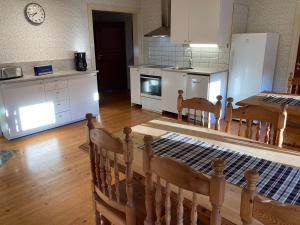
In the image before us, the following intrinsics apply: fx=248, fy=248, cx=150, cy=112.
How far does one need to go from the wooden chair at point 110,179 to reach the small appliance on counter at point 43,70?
10.1ft

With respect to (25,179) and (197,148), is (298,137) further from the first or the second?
(25,179)

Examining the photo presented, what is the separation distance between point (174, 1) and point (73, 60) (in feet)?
6.89

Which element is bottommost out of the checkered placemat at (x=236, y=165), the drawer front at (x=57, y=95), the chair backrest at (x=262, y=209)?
the drawer front at (x=57, y=95)

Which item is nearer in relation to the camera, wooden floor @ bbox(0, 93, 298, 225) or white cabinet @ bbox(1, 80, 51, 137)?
wooden floor @ bbox(0, 93, 298, 225)

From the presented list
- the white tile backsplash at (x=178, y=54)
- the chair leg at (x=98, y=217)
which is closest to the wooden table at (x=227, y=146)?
the chair leg at (x=98, y=217)

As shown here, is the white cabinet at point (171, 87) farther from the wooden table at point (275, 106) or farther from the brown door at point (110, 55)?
the brown door at point (110, 55)

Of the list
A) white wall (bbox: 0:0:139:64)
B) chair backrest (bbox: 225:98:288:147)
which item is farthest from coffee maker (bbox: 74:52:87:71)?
chair backrest (bbox: 225:98:288:147)

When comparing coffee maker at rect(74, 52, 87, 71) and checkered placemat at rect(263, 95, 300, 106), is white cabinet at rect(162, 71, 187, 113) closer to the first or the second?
coffee maker at rect(74, 52, 87, 71)

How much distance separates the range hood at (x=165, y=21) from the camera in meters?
4.71

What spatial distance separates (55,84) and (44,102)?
0.33 m

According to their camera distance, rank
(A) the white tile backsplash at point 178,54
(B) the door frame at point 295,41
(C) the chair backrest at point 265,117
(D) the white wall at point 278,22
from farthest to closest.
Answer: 1. (A) the white tile backsplash at point 178,54
2. (D) the white wall at point 278,22
3. (B) the door frame at point 295,41
4. (C) the chair backrest at point 265,117

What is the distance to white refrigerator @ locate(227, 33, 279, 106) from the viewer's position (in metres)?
3.74

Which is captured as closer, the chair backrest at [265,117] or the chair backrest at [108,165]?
the chair backrest at [108,165]

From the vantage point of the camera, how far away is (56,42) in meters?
4.31
